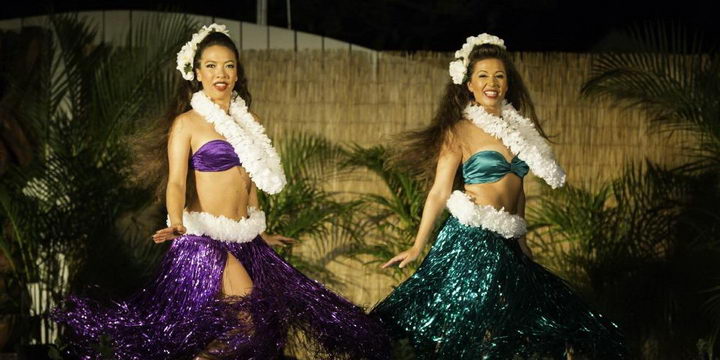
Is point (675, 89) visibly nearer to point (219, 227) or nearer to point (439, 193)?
point (439, 193)

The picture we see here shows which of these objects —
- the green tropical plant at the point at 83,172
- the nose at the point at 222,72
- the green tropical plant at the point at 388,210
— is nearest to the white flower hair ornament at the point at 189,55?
the nose at the point at 222,72

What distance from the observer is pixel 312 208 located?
21.6ft

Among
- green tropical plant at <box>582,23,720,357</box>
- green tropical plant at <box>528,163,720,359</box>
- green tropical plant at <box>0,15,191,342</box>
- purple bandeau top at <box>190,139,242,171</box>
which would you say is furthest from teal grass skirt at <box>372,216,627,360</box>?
green tropical plant at <box>0,15,191,342</box>

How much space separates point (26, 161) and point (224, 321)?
2.46m

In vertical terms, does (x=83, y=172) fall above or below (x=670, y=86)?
below

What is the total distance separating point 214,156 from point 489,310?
1.18 m

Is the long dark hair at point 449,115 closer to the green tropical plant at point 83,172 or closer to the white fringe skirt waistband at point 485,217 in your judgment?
the white fringe skirt waistband at point 485,217

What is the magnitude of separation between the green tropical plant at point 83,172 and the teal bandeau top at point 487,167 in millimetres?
1999

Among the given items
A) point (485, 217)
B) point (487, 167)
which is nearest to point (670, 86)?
point (487, 167)

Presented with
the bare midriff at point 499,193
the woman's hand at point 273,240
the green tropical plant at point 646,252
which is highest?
the bare midriff at point 499,193

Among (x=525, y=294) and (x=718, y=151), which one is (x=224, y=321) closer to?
(x=525, y=294)

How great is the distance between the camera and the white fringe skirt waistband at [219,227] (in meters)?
4.51

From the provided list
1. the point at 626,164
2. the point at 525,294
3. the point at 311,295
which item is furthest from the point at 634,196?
the point at 311,295

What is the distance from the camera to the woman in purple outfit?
4363 millimetres
